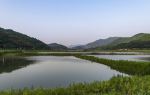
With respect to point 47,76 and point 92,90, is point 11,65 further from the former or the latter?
point 92,90

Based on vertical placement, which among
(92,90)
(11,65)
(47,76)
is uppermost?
(11,65)

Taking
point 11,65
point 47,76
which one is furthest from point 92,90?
point 11,65

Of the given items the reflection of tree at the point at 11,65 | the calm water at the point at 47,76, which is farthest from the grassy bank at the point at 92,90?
the reflection of tree at the point at 11,65

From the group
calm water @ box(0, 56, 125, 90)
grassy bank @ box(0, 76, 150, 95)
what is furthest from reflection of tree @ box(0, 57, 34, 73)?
grassy bank @ box(0, 76, 150, 95)

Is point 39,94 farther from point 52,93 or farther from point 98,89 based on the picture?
point 98,89

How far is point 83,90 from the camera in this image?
23297 millimetres

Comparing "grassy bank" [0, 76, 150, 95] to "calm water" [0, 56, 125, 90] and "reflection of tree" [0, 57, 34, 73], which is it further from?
"reflection of tree" [0, 57, 34, 73]

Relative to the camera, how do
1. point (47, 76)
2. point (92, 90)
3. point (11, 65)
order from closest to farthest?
point (92, 90)
point (47, 76)
point (11, 65)

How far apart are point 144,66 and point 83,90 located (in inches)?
996

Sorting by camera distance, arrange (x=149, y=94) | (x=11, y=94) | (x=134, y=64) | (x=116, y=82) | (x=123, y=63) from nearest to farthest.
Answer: (x=149, y=94)
(x=11, y=94)
(x=116, y=82)
(x=134, y=64)
(x=123, y=63)

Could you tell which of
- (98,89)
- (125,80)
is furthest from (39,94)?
(125,80)

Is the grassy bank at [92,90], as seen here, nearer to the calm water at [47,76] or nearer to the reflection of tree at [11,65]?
the calm water at [47,76]

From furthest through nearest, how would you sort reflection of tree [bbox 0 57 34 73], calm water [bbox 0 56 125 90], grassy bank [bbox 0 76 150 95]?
reflection of tree [bbox 0 57 34 73]
calm water [bbox 0 56 125 90]
grassy bank [bbox 0 76 150 95]

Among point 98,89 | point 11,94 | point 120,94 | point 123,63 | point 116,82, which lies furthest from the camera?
point 123,63
